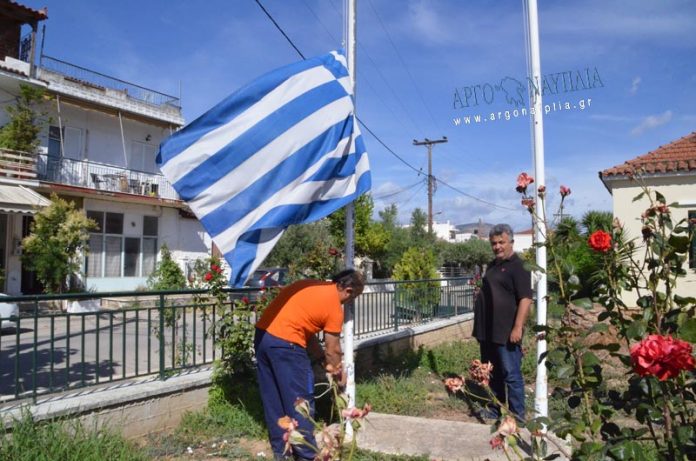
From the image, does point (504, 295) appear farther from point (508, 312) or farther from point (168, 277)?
point (168, 277)

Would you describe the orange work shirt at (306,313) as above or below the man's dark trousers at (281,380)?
above

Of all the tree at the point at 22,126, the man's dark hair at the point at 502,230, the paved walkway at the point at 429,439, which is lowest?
the paved walkway at the point at 429,439

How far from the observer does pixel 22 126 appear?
53.8 feet

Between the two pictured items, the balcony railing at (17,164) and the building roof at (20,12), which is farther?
Answer: the building roof at (20,12)

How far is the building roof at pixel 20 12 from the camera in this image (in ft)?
58.1

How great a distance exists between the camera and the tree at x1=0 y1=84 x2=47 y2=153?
1628 centimetres

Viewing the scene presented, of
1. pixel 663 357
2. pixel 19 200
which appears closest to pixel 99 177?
pixel 19 200

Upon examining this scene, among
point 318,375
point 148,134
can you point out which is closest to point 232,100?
point 318,375

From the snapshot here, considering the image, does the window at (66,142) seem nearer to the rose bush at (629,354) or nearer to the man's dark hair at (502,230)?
the man's dark hair at (502,230)

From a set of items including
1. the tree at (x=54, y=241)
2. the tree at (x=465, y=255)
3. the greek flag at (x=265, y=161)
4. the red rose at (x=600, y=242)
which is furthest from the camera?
the tree at (x=465, y=255)

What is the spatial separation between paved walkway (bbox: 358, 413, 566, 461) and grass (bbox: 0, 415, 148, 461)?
177 centimetres

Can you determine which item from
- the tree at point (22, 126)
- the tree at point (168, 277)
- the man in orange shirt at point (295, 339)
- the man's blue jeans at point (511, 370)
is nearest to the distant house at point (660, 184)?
the man's blue jeans at point (511, 370)

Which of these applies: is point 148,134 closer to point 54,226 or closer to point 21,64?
point 21,64

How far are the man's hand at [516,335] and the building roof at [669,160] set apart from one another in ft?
30.9
